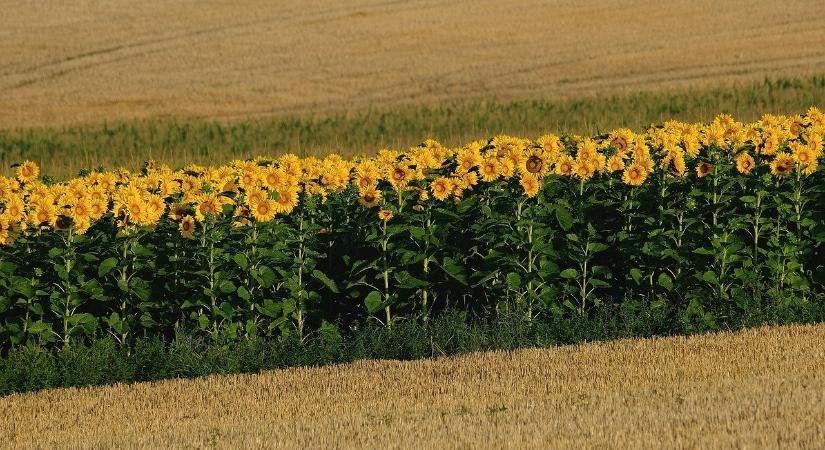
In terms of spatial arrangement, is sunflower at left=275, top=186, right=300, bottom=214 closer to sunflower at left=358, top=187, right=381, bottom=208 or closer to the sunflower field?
the sunflower field

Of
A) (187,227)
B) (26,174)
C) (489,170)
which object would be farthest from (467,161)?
(26,174)

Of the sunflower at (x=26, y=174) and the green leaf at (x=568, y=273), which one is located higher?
the sunflower at (x=26, y=174)

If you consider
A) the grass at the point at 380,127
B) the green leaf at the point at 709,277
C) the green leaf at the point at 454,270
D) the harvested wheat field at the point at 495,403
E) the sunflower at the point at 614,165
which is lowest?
the grass at the point at 380,127

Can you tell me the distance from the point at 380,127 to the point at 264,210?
1685cm

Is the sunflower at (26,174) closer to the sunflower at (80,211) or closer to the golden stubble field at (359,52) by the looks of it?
the sunflower at (80,211)

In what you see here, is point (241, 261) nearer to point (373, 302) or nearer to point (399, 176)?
point (373, 302)

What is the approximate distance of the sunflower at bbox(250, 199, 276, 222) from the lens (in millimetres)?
10391

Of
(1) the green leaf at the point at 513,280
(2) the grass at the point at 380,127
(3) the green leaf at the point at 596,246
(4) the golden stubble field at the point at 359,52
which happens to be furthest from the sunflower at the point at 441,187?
(4) the golden stubble field at the point at 359,52

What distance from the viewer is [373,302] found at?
1057 cm

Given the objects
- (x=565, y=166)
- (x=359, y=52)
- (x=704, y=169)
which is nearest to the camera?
(x=704, y=169)

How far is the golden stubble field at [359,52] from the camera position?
113 feet

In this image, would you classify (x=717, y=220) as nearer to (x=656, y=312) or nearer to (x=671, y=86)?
(x=656, y=312)

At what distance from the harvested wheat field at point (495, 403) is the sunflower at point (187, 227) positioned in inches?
46.4

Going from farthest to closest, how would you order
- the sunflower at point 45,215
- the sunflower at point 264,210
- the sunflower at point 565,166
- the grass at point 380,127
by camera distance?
the grass at point 380,127 < the sunflower at point 565,166 < the sunflower at point 264,210 < the sunflower at point 45,215
